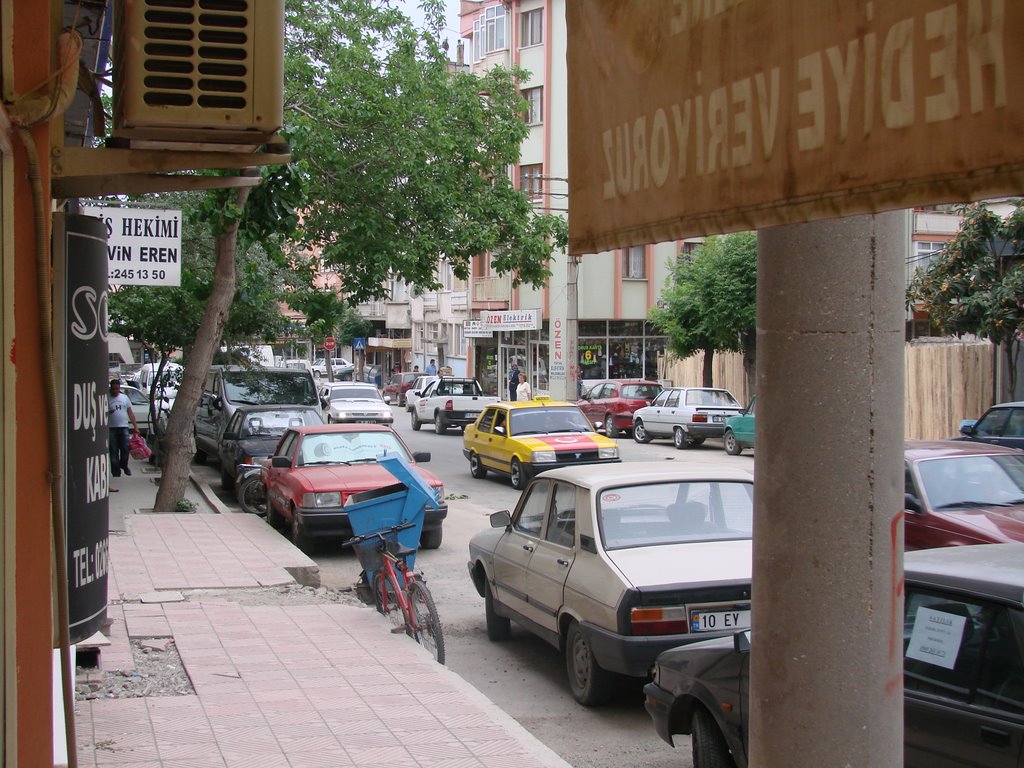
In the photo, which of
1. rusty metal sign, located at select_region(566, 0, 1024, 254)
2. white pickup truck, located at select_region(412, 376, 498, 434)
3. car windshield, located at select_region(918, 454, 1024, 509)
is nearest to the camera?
rusty metal sign, located at select_region(566, 0, 1024, 254)

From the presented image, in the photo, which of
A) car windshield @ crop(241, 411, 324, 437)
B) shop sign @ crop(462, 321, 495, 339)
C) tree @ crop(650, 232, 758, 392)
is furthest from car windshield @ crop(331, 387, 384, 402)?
car windshield @ crop(241, 411, 324, 437)

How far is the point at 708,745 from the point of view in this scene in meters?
5.42

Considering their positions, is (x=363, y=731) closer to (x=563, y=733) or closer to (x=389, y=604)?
(x=563, y=733)

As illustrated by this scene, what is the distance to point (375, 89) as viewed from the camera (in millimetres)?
18938

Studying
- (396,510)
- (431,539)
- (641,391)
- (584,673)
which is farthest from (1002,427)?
(641,391)

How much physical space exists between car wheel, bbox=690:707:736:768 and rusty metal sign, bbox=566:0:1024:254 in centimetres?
331

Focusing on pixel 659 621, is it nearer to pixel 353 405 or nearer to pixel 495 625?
pixel 495 625

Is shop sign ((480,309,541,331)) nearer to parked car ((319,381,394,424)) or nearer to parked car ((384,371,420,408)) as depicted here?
parked car ((384,371,420,408))

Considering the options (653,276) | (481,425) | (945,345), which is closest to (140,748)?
(481,425)

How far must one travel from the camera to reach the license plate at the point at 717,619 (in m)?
6.81

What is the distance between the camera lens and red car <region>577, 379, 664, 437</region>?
3195 centimetres

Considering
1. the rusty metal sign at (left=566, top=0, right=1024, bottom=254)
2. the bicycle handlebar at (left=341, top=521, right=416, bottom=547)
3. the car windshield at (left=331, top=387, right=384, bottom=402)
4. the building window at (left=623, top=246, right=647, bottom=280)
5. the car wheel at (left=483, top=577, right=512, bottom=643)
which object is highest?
the building window at (left=623, top=246, right=647, bottom=280)

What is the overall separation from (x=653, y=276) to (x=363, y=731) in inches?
1527

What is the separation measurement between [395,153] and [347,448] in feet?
22.8
